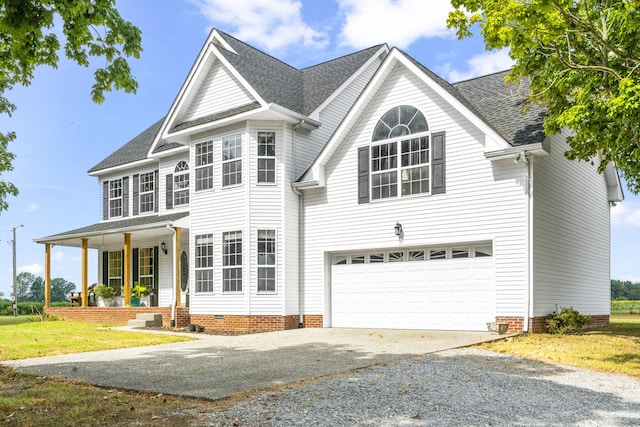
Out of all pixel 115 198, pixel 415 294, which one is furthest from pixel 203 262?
pixel 115 198

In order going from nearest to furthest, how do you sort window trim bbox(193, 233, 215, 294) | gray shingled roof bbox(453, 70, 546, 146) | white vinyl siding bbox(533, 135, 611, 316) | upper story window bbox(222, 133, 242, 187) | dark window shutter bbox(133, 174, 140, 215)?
gray shingled roof bbox(453, 70, 546, 146) → white vinyl siding bbox(533, 135, 611, 316) → upper story window bbox(222, 133, 242, 187) → window trim bbox(193, 233, 215, 294) → dark window shutter bbox(133, 174, 140, 215)

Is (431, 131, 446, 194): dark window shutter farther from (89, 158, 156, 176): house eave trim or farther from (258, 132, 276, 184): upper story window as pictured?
(89, 158, 156, 176): house eave trim

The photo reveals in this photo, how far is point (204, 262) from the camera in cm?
1975

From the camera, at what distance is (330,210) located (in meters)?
18.7

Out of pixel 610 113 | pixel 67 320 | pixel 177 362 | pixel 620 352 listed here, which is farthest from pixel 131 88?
pixel 67 320

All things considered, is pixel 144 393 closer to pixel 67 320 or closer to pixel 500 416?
Result: pixel 500 416

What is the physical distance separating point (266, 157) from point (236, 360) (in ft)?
29.7

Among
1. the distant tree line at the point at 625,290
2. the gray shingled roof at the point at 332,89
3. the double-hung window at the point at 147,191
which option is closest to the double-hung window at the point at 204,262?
the gray shingled roof at the point at 332,89

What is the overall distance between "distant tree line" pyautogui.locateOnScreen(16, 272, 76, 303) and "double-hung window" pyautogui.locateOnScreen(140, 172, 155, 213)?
73.4 meters

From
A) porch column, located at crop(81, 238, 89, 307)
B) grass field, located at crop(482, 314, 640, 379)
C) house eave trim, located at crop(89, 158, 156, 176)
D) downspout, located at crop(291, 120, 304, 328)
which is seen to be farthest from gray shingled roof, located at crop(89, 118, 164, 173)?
grass field, located at crop(482, 314, 640, 379)

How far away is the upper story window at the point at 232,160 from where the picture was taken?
62.7 feet

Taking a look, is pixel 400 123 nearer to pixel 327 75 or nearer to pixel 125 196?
pixel 327 75

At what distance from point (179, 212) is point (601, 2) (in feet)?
53.9

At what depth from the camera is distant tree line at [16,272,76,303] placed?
92.6 metres
